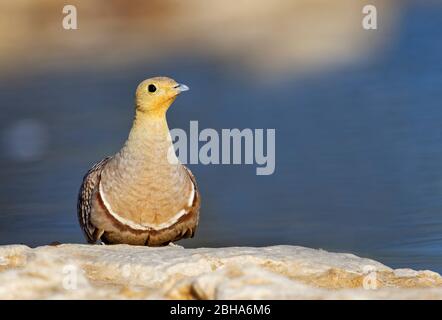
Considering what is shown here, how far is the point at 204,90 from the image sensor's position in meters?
15.0

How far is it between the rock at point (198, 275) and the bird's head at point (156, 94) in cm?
99

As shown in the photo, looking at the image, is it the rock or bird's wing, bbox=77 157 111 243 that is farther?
bird's wing, bbox=77 157 111 243

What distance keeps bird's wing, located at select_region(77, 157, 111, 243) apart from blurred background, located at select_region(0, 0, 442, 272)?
240 cm

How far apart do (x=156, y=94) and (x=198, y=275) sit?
8.22ft

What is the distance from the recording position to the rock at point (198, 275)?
5129 mm

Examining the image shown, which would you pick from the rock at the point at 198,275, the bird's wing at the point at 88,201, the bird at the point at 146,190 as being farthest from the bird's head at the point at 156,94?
the rock at the point at 198,275

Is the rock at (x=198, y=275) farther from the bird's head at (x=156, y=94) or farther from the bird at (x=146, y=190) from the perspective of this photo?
the bird's head at (x=156, y=94)

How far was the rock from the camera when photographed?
16.8 feet

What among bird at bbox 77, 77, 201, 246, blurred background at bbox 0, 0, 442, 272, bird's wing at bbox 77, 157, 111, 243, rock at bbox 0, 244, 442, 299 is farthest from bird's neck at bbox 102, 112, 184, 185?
blurred background at bbox 0, 0, 442, 272

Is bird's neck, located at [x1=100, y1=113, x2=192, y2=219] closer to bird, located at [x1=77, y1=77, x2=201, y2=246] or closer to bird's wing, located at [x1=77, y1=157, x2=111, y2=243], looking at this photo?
bird, located at [x1=77, y1=77, x2=201, y2=246]

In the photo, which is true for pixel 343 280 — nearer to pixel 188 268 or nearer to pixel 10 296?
pixel 188 268

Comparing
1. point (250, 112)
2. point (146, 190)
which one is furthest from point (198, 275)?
point (250, 112)

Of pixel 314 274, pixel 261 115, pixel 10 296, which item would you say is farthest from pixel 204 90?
pixel 10 296
